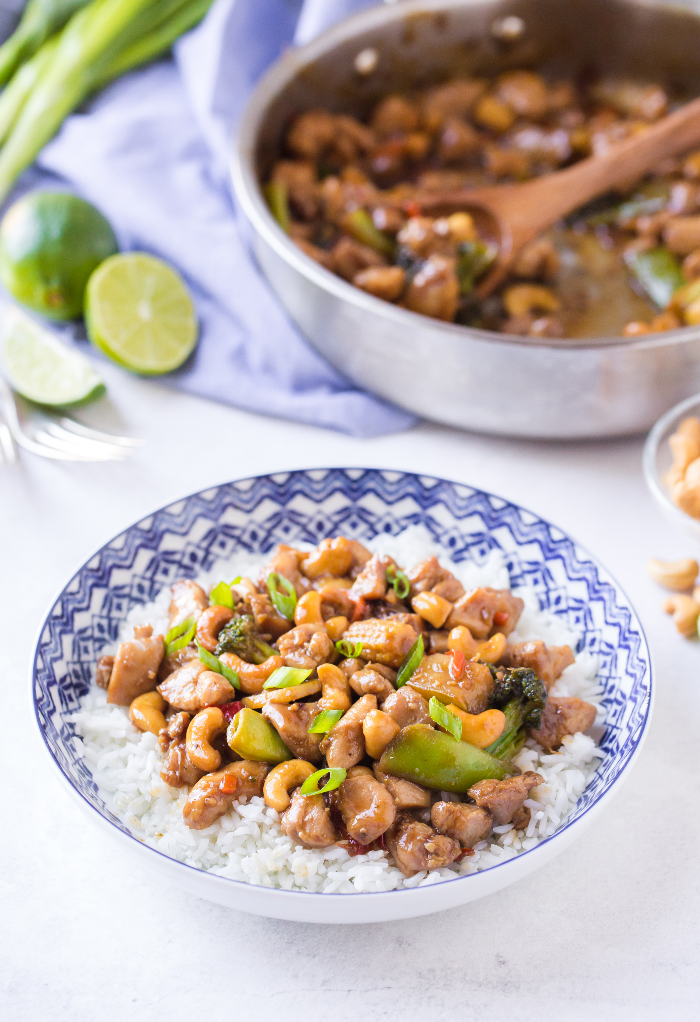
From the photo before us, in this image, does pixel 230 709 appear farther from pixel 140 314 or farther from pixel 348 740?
pixel 140 314

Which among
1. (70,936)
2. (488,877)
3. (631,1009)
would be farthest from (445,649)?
(70,936)

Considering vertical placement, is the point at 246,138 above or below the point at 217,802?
above

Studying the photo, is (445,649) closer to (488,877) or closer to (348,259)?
(488,877)

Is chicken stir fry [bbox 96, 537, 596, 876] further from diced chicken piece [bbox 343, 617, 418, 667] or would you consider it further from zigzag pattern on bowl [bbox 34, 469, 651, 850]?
zigzag pattern on bowl [bbox 34, 469, 651, 850]

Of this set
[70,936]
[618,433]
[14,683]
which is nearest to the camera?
[70,936]

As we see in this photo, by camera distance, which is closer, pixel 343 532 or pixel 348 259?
pixel 343 532

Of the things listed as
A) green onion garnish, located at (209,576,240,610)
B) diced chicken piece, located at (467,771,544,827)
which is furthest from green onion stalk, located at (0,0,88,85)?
diced chicken piece, located at (467,771,544,827)

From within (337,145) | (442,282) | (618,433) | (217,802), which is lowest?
(618,433)

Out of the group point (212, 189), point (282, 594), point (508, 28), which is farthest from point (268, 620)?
point (508, 28)
